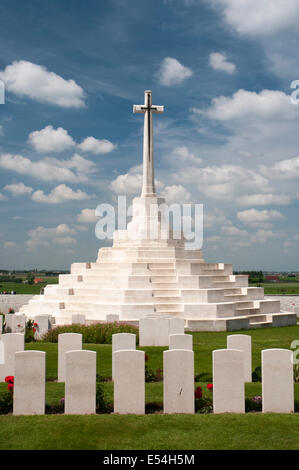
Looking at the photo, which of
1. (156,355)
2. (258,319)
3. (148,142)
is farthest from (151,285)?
(156,355)

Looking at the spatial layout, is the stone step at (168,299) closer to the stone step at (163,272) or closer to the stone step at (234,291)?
the stone step at (163,272)

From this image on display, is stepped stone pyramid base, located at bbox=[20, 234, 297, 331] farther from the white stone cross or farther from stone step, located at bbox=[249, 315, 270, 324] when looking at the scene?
the white stone cross

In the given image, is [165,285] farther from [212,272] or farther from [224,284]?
[224,284]

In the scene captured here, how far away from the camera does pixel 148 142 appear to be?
79.9ft

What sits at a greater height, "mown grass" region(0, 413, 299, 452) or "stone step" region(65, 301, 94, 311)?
"stone step" region(65, 301, 94, 311)

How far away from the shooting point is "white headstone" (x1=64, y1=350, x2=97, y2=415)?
7.45 meters

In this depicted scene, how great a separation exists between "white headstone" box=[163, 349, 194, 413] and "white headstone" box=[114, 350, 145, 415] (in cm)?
41

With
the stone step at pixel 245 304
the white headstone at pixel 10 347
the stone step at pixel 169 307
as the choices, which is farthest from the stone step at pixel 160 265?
the white headstone at pixel 10 347

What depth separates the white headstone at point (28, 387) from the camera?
7.45m

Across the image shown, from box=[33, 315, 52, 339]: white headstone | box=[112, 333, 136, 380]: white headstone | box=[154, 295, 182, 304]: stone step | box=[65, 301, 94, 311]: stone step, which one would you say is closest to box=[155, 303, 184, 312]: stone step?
box=[154, 295, 182, 304]: stone step

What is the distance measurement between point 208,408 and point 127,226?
18.1 meters

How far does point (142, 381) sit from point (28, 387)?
6.07 feet

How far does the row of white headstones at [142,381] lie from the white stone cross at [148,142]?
17836 millimetres
